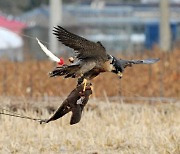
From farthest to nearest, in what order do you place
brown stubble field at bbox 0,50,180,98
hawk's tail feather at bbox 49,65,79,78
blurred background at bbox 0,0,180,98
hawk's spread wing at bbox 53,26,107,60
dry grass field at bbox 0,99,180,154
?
blurred background at bbox 0,0,180,98, brown stubble field at bbox 0,50,180,98, dry grass field at bbox 0,99,180,154, hawk's tail feather at bbox 49,65,79,78, hawk's spread wing at bbox 53,26,107,60

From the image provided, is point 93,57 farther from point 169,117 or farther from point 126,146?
point 169,117

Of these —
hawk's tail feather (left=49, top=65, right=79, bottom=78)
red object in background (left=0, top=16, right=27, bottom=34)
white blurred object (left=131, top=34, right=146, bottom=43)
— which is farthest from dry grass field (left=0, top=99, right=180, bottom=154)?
white blurred object (left=131, top=34, right=146, bottom=43)

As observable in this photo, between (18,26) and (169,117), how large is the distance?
33.6 meters

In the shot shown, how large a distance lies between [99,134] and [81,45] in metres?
3.44

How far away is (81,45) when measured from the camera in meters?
8.36

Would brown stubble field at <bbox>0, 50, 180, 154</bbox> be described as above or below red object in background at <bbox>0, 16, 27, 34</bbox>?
below

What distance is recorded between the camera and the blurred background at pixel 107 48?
22875 mm

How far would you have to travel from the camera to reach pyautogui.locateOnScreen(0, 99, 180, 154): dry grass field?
10.7 metres

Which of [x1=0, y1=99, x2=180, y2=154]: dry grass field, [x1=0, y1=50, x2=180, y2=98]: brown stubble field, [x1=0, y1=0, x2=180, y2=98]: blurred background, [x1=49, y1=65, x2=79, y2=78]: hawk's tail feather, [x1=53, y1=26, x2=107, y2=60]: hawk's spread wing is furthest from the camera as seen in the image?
[x1=0, y1=0, x2=180, y2=98]: blurred background

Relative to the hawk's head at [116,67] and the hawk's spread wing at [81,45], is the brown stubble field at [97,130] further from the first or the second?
the hawk's spread wing at [81,45]

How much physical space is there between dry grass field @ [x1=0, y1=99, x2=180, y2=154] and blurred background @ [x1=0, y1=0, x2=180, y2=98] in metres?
1.23

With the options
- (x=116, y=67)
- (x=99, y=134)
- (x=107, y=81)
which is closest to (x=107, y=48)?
(x=107, y=81)

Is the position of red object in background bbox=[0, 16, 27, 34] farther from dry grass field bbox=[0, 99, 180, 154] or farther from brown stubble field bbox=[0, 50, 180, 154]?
dry grass field bbox=[0, 99, 180, 154]

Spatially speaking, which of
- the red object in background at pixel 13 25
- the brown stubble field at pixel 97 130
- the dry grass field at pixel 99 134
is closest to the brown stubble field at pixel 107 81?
the brown stubble field at pixel 97 130
